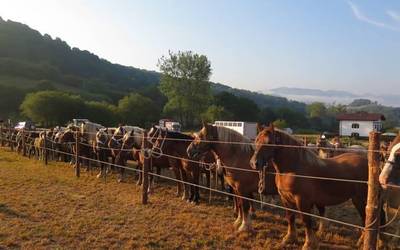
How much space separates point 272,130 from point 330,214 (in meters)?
4.40

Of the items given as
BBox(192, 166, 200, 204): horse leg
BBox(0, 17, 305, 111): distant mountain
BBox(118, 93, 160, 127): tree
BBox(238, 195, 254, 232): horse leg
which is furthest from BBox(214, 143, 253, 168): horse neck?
BBox(0, 17, 305, 111): distant mountain

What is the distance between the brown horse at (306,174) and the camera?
22.0ft

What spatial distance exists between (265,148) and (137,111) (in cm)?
7405

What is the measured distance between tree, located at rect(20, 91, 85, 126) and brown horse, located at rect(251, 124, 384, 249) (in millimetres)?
66248

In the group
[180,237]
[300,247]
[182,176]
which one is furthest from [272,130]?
[182,176]

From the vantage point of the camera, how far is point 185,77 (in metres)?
71.5

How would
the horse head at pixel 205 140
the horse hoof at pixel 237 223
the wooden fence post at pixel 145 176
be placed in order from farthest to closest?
the wooden fence post at pixel 145 176 → the horse head at pixel 205 140 → the horse hoof at pixel 237 223

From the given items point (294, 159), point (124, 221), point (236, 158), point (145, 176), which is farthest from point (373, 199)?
point (145, 176)

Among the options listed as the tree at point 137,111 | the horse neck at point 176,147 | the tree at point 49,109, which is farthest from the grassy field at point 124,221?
the tree at point 137,111

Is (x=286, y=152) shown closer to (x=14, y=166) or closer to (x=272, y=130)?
(x=272, y=130)

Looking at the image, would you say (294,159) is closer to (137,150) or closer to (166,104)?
(137,150)

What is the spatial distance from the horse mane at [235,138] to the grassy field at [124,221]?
167 cm

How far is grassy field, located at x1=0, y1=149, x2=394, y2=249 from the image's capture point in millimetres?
7305

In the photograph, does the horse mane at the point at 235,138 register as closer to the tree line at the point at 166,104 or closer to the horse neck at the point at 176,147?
the horse neck at the point at 176,147
